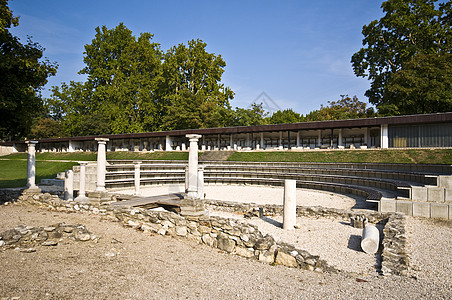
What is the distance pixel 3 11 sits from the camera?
10.3 metres

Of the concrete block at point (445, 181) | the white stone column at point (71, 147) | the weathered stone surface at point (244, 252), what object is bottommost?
the weathered stone surface at point (244, 252)

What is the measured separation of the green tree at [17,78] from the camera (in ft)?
34.6

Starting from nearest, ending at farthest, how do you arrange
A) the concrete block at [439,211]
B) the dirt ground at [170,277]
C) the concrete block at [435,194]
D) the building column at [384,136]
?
the dirt ground at [170,277]
the concrete block at [439,211]
the concrete block at [435,194]
the building column at [384,136]

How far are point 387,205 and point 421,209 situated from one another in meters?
1.07

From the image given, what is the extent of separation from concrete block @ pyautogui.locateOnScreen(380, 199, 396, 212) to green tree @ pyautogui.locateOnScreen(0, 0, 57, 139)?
44.4ft

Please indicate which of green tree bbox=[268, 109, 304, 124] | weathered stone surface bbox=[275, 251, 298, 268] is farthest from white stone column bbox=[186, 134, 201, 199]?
green tree bbox=[268, 109, 304, 124]

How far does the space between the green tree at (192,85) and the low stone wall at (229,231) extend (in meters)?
37.5

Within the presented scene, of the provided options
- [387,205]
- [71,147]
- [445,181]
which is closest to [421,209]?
[387,205]

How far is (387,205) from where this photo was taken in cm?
1121

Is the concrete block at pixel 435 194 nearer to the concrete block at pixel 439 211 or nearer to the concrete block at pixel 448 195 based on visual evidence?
the concrete block at pixel 448 195

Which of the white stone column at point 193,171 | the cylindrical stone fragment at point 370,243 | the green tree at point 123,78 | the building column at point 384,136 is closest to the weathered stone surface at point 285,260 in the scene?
the cylindrical stone fragment at point 370,243

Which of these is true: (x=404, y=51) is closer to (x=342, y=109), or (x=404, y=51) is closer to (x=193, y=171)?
(x=342, y=109)

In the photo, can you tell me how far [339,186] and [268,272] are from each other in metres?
13.5

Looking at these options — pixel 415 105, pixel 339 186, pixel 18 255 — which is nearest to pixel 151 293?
pixel 18 255
